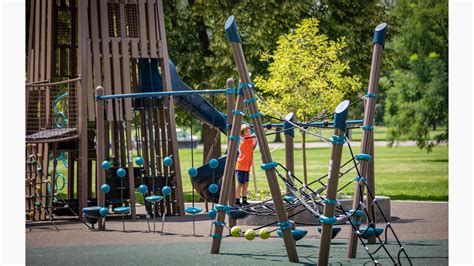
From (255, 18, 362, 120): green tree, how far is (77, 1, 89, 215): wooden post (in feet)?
9.81

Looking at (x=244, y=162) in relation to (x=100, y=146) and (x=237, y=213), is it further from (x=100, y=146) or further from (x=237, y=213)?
(x=237, y=213)

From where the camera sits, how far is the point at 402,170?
2862cm

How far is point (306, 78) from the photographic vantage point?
15.1 m

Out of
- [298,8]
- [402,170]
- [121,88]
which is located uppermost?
[298,8]

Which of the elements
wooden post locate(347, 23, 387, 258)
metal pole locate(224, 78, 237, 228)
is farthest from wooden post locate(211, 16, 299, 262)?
metal pole locate(224, 78, 237, 228)

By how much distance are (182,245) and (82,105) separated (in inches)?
149

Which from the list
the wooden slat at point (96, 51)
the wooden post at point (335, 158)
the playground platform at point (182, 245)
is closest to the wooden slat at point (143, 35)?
the wooden slat at point (96, 51)

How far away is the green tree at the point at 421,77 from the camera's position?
113 feet

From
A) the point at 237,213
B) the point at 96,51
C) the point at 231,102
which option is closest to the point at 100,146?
the point at 96,51

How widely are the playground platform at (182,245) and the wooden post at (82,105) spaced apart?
56 centimetres

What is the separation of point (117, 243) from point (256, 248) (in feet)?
5.48

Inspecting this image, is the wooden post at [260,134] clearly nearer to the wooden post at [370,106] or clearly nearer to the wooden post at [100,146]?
the wooden post at [370,106]
